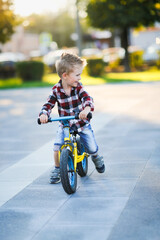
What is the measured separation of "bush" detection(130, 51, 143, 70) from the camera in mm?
33062

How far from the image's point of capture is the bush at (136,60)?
108 ft

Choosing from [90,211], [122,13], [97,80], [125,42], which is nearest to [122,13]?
[122,13]

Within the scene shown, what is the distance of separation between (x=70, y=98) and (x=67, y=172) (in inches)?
33.1

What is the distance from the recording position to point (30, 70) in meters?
26.9

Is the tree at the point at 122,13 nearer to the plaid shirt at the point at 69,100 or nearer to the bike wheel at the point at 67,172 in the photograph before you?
the plaid shirt at the point at 69,100

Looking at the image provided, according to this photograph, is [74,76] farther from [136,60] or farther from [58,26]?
[58,26]

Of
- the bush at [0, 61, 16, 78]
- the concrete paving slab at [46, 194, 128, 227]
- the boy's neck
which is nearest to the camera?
the concrete paving slab at [46, 194, 128, 227]

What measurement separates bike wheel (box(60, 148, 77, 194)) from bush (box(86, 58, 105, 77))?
73.0 feet

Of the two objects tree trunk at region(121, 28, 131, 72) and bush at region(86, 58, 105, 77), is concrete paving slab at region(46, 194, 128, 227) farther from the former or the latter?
tree trunk at region(121, 28, 131, 72)

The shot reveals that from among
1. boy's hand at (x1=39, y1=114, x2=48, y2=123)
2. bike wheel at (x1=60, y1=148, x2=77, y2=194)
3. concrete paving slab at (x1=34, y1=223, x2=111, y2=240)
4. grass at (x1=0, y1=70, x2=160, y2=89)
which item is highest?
boy's hand at (x1=39, y1=114, x2=48, y2=123)

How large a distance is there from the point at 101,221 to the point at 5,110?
32.3 ft

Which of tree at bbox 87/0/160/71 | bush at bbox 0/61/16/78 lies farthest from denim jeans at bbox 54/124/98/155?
bush at bbox 0/61/16/78

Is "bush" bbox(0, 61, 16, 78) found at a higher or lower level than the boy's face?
lower

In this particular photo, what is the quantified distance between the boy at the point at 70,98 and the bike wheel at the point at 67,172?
354 millimetres
